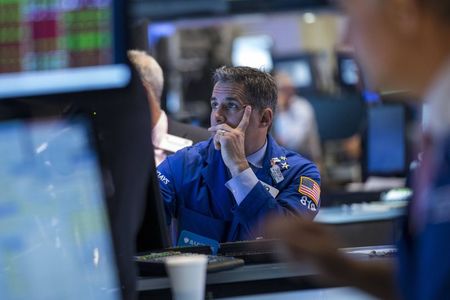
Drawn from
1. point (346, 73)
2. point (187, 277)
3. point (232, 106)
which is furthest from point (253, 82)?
point (346, 73)

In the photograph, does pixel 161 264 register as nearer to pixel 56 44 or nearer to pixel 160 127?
pixel 56 44

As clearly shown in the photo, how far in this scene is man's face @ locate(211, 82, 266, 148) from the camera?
3.67 metres

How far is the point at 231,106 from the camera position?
3684mm

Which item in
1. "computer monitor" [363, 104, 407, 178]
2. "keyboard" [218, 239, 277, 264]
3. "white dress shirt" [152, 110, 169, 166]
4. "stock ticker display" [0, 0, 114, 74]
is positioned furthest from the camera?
"computer monitor" [363, 104, 407, 178]

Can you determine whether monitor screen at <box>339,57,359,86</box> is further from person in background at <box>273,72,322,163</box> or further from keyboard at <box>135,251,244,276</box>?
keyboard at <box>135,251,244,276</box>

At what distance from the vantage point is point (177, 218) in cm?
357

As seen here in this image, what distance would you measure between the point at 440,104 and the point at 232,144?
7.21 feet

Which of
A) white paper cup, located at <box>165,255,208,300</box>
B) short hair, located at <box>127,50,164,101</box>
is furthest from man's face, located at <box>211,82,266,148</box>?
white paper cup, located at <box>165,255,208,300</box>

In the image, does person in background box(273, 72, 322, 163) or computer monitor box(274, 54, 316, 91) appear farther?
computer monitor box(274, 54, 316, 91)

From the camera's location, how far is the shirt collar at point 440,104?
1339 mm

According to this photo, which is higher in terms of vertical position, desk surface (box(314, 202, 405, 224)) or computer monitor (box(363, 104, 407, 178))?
computer monitor (box(363, 104, 407, 178))

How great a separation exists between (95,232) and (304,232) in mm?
338

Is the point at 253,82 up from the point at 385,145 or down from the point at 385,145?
up

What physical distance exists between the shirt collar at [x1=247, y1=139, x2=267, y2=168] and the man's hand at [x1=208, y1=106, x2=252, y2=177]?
9 cm
